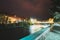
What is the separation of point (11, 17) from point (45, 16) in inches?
80.6

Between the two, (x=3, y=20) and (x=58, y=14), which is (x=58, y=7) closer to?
(x=58, y=14)

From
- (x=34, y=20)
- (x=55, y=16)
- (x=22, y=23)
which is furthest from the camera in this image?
(x=55, y=16)

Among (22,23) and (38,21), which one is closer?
(38,21)

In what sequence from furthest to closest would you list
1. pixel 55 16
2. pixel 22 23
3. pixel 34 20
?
pixel 55 16, pixel 22 23, pixel 34 20

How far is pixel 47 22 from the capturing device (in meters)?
7.23

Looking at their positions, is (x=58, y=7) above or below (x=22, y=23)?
above

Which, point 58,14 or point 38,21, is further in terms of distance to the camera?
point 58,14

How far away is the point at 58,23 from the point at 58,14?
561 mm

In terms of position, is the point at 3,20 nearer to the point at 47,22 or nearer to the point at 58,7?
the point at 47,22

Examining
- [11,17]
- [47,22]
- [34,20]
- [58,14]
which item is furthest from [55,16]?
[11,17]

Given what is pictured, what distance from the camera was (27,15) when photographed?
695 centimetres

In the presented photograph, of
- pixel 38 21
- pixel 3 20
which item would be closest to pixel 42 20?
pixel 38 21

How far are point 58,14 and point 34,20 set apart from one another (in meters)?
2.08

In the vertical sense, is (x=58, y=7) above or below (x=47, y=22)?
above
